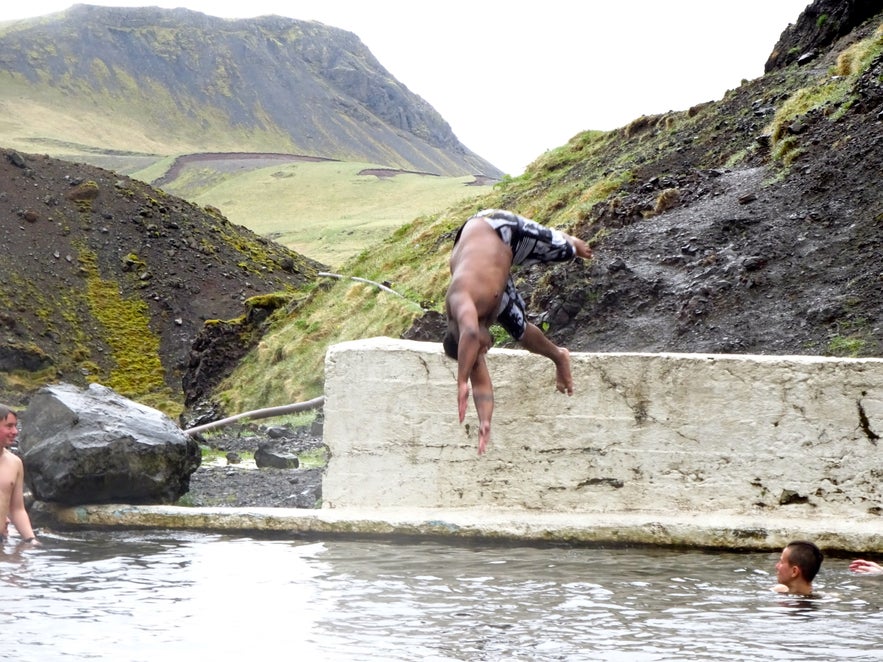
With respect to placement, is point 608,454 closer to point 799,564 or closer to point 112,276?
point 799,564

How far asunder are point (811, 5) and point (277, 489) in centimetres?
2110

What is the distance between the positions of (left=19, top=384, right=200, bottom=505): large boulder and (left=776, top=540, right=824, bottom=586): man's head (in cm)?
463

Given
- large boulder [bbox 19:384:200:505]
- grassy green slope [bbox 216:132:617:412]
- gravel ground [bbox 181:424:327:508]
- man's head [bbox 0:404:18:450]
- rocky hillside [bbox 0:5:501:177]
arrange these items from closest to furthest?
man's head [bbox 0:404:18:450] < large boulder [bbox 19:384:200:505] < gravel ground [bbox 181:424:327:508] < grassy green slope [bbox 216:132:617:412] < rocky hillside [bbox 0:5:501:177]

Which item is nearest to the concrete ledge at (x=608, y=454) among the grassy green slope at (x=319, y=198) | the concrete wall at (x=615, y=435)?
the concrete wall at (x=615, y=435)

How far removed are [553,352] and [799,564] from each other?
6.41ft

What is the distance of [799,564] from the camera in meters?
6.20

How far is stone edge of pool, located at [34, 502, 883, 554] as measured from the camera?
7039 millimetres

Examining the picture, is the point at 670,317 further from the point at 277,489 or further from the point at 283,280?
the point at 283,280

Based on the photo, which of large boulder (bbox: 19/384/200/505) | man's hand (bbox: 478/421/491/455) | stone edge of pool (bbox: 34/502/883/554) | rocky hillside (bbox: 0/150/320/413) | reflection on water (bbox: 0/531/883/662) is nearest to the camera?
reflection on water (bbox: 0/531/883/662)

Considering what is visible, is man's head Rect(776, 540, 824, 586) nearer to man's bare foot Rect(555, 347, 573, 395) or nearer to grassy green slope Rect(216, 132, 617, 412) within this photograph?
man's bare foot Rect(555, 347, 573, 395)

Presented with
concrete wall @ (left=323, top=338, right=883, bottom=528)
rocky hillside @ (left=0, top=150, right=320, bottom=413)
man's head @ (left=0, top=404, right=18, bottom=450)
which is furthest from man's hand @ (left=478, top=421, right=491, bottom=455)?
rocky hillside @ (left=0, top=150, right=320, bottom=413)

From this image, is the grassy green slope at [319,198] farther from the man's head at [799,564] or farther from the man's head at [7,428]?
the man's head at [799,564]

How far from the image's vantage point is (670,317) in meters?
13.7

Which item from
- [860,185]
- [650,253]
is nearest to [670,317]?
[650,253]
